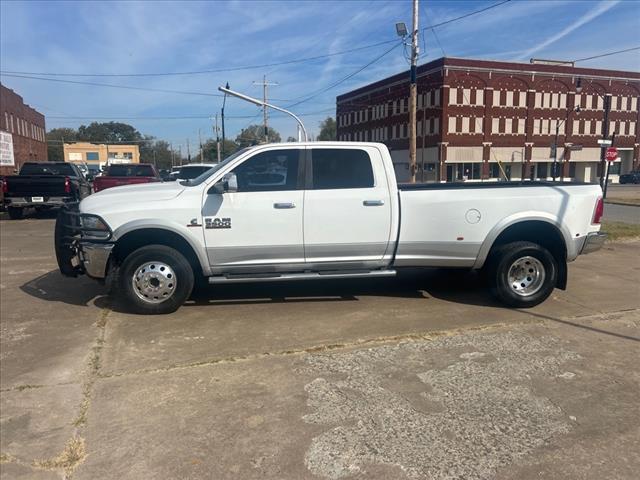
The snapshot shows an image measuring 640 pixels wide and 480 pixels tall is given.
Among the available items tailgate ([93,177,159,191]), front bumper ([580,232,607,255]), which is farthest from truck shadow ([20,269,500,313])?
tailgate ([93,177,159,191])

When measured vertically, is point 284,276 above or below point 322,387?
above

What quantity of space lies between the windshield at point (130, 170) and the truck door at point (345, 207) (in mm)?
12968

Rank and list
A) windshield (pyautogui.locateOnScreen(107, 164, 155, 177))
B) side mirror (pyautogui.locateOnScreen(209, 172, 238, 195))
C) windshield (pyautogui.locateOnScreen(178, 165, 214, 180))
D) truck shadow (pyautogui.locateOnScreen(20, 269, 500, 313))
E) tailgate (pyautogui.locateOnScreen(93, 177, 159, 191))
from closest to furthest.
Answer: side mirror (pyautogui.locateOnScreen(209, 172, 238, 195)), truck shadow (pyautogui.locateOnScreen(20, 269, 500, 313)), windshield (pyautogui.locateOnScreen(178, 165, 214, 180)), tailgate (pyautogui.locateOnScreen(93, 177, 159, 191)), windshield (pyautogui.locateOnScreen(107, 164, 155, 177))

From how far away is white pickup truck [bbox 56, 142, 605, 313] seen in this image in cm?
589

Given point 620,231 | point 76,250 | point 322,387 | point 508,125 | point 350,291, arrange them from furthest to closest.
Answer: point 508,125 < point 620,231 < point 350,291 < point 76,250 < point 322,387

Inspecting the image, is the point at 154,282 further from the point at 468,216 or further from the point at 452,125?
the point at 452,125

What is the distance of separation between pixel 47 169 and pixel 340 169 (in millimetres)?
15328

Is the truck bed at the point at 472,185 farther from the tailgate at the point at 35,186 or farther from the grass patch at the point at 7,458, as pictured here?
the tailgate at the point at 35,186

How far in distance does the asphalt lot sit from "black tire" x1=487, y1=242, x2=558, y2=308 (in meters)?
0.22

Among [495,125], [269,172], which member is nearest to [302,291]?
[269,172]

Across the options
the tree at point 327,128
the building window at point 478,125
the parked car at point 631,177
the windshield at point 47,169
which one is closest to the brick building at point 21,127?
the windshield at point 47,169

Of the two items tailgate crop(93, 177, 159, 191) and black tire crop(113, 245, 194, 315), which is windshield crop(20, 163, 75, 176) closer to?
tailgate crop(93, 177, 159, 191)

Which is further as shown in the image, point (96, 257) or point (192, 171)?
point (192, 171)

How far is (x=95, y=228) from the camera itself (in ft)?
19.1
